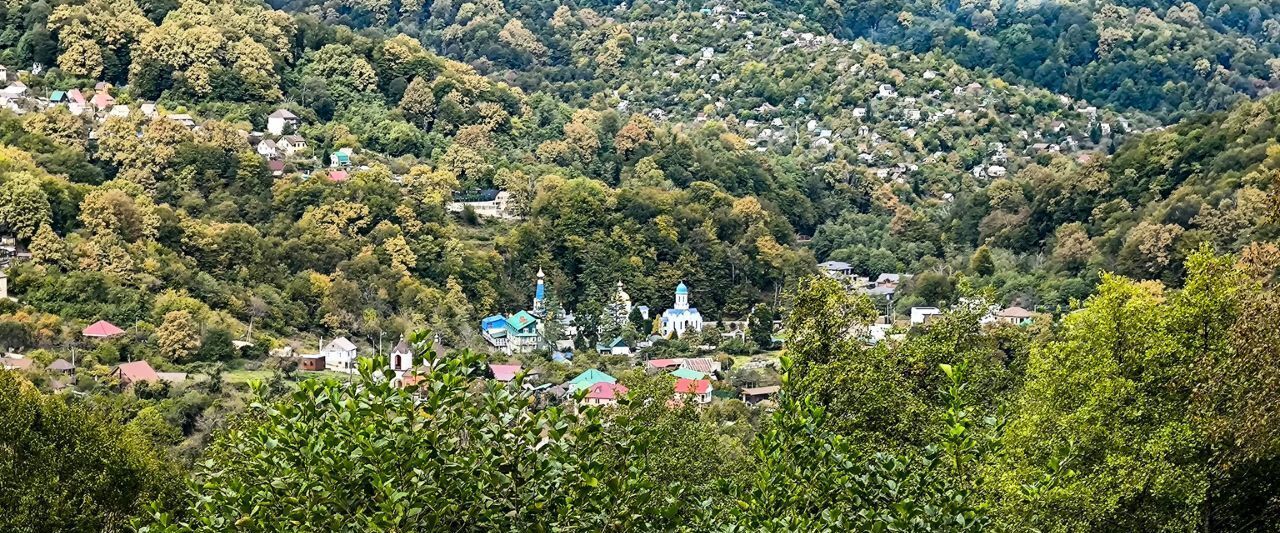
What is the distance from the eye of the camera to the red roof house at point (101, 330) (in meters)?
30.9

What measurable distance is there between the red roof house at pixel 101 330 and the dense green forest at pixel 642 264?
18 cm

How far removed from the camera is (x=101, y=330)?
102ft

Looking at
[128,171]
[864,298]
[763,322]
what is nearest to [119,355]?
[128,171]

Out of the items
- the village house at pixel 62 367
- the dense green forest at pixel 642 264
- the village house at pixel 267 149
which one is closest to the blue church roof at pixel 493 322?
the dense green forest at pixel 642 264

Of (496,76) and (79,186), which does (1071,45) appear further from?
(79,186)

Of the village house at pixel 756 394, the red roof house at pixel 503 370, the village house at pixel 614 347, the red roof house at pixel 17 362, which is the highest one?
the red roof house at pixel 17 362

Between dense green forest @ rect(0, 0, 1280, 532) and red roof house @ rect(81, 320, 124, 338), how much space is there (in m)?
0.18

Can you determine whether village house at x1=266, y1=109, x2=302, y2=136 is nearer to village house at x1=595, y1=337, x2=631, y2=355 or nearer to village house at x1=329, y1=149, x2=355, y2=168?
village house at x1=329, y1=149, x2=355, y2=168

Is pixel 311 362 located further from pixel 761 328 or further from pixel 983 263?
pixel 983 263

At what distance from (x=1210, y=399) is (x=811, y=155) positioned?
50.4m

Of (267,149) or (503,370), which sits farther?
(267,149)

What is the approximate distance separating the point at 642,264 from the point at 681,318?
2696 mm

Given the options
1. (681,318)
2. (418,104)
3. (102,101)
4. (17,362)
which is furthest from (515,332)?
(102,101)

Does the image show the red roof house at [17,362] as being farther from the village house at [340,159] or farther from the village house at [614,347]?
the village house at [340,159]
